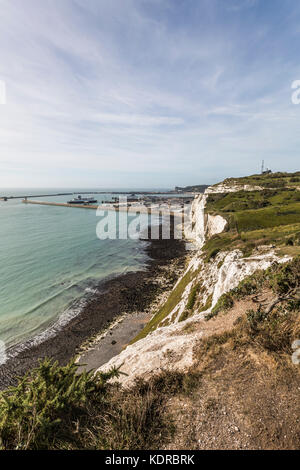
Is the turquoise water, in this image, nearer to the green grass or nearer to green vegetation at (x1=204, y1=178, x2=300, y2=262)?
the green grass

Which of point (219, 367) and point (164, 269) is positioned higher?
point (219, 367)

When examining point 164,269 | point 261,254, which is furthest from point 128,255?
point 261,254

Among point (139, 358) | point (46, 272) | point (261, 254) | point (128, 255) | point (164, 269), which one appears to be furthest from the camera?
point (128, 255)

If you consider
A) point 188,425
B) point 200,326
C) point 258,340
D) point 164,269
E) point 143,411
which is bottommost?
point 164,269

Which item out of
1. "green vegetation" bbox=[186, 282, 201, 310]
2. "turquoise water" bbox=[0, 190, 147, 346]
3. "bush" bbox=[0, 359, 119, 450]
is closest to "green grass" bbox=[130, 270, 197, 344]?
"green vegetation" bbox=[186, 282, 201, 310]

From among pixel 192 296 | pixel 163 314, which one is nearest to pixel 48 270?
pixel 163 314

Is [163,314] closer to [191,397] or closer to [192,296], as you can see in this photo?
[192,296]
